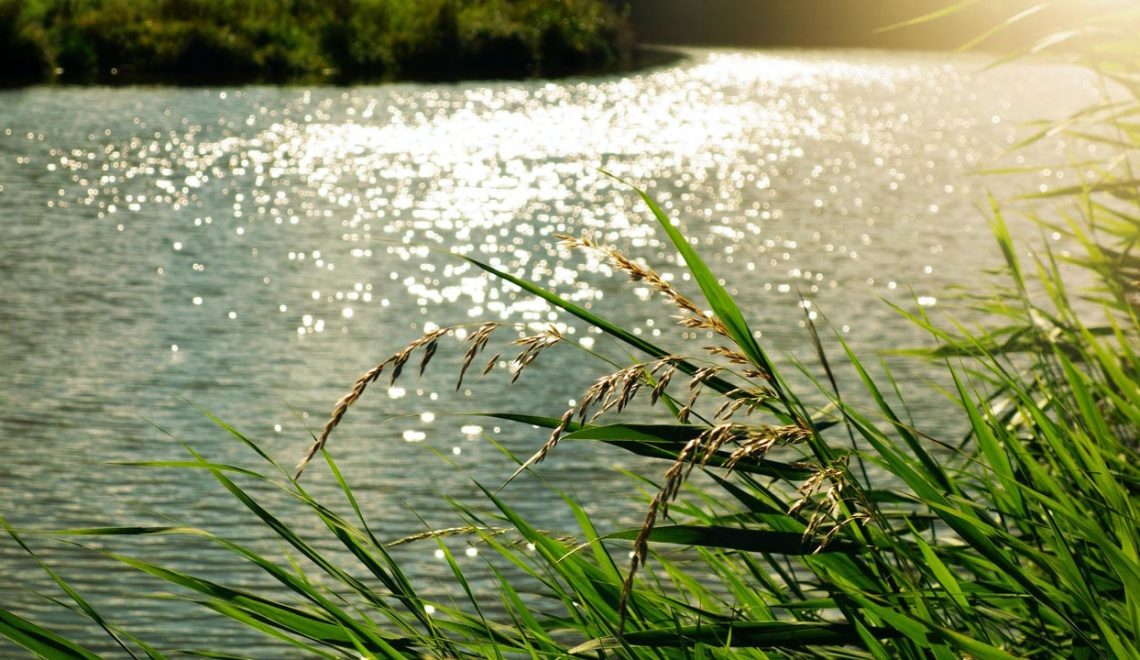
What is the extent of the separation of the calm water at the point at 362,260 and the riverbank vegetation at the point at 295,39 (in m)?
2.49

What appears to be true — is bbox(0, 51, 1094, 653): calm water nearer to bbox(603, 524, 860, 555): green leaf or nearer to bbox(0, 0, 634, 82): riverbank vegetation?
bbox(603, 524, 860, 555): green leaf

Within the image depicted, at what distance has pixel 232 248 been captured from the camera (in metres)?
12.2

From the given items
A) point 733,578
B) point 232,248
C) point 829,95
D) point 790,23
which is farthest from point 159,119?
point 790,23

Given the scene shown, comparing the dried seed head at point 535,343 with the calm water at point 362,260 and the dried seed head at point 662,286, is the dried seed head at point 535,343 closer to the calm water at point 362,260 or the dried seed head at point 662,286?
the dried seed head at point 662,286

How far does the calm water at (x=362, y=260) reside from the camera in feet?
20.7

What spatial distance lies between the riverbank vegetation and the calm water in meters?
2.49

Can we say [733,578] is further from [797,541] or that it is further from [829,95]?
[829,95]

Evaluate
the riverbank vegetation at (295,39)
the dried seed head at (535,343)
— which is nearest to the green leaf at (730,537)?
the dried seed head at (535,343)

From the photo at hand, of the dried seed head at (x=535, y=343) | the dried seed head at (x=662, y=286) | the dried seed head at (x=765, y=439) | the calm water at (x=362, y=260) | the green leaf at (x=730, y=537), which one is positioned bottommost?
the calm water at (x=362, y=260)

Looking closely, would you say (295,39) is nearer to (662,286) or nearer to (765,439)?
(662,286)

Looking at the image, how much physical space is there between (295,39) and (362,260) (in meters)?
18.4

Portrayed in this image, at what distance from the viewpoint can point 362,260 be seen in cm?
1202

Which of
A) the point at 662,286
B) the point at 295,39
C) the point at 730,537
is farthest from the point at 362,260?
the point at 295,39

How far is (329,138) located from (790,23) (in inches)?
1659
